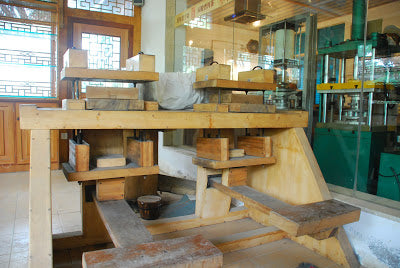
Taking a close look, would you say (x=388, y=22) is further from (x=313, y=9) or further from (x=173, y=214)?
(x=173, y=214)

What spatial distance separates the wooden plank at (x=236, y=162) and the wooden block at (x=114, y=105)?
1.68 feet

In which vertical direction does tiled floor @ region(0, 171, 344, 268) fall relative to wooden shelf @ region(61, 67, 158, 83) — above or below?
below

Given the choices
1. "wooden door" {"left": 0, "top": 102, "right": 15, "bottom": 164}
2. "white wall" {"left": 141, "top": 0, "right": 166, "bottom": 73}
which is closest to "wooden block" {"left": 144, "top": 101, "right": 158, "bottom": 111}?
"white wall" {"left": 141, "top": 0, "right": 166, "bottom": 73}

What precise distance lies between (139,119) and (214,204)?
36.0 inches

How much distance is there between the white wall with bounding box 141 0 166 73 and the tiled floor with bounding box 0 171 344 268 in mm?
1958

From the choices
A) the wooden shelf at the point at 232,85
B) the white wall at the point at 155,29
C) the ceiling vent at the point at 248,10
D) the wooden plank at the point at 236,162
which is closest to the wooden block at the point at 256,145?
the wooden plank at the point at 236,162

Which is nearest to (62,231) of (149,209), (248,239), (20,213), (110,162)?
(20,213)

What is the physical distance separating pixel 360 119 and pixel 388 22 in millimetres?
661

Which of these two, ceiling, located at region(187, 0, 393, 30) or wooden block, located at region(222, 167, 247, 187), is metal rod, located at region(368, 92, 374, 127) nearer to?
ceiling, located at region(187, 0, 393, 30)

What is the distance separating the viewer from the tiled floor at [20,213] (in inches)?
81.6

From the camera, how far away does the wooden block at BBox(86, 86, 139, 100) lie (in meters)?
1.32

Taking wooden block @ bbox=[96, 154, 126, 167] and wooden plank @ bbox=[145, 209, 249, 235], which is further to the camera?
wooden plank @ bbox=[145, 209, 249, 235]

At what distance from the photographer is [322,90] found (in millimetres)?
2652

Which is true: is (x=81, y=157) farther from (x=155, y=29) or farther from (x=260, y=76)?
(x=155, y=29)
